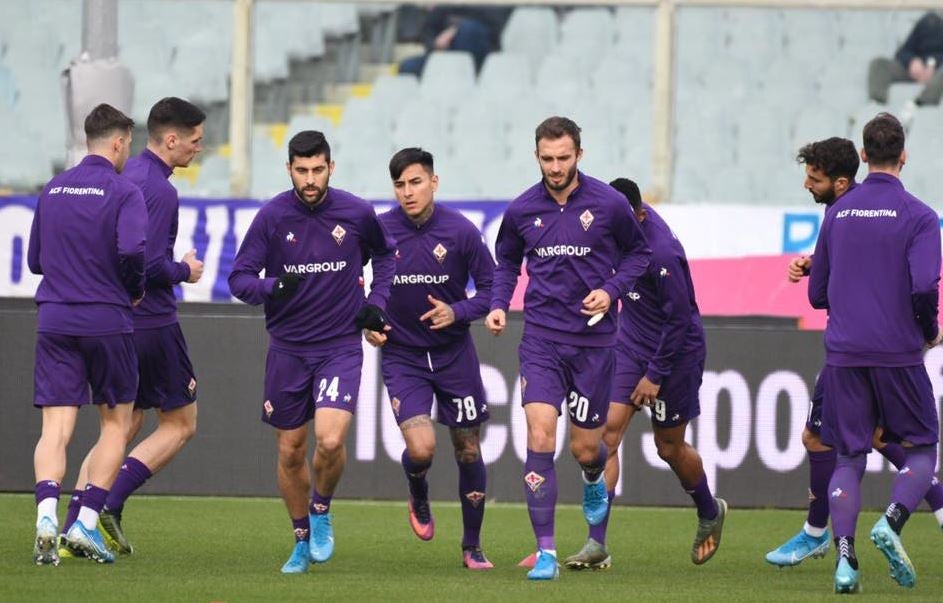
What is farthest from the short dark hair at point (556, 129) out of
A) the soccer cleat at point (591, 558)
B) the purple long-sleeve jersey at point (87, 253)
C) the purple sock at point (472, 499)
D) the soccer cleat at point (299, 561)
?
the soccer cleat at point (299, 561)

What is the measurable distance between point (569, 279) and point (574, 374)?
51 centimetres

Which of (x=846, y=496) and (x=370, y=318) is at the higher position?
(x=370, y=318)

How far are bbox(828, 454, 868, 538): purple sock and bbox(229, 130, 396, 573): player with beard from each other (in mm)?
2491

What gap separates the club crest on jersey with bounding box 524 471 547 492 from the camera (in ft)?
30.9

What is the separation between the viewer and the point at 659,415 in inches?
427

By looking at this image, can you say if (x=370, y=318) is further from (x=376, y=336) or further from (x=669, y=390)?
(x=669, y=390)

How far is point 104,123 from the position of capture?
9.77m

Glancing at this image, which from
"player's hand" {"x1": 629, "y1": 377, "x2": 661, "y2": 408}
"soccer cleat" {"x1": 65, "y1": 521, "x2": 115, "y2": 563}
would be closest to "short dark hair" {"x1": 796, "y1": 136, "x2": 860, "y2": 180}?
"player's hand" {"x1": 629, "y1": 377, "x2": 661, "y2": 408}

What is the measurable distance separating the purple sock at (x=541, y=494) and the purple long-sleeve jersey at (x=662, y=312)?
4.88 ft

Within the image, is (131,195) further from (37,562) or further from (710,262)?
(710,262)

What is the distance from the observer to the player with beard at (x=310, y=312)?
9.60 m

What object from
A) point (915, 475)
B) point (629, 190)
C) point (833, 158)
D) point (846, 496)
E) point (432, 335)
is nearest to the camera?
point (846, 496)

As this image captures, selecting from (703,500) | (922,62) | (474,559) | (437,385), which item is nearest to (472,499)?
(474,559)

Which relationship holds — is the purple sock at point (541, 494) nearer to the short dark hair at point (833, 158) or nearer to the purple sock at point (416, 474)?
the purple sock at point (416, 474)
